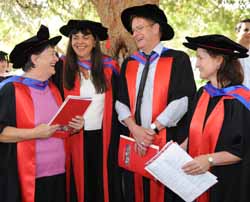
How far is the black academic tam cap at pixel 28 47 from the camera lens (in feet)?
11.4

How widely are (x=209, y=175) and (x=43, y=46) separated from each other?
5.73 feet

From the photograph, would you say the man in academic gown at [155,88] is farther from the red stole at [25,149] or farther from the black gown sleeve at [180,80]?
the red stole at [25,149]

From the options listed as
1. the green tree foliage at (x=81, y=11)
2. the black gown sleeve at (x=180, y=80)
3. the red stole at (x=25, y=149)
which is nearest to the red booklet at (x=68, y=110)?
the red stole at (x=25, y=149)

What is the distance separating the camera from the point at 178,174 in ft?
10.1

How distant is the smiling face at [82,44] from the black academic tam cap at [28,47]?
564 mm

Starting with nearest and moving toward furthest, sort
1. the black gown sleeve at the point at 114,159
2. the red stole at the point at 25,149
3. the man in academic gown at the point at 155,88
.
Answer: the red stole at the point at 25,149 < the man in academic gown at the point at 155,88 < the black gown sleeve at the point at 114,159

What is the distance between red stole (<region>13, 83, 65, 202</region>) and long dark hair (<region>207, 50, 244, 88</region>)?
1523mm

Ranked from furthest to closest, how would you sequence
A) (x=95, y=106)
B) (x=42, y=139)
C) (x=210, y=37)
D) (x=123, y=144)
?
(x=95, y=106) → (x=123, y=144) → (x=42, y=139) → (x=210, y=37)

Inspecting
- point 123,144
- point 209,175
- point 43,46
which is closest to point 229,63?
point 209,175

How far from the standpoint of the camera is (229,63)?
3.13m

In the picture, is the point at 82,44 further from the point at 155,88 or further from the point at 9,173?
the point at 9,173

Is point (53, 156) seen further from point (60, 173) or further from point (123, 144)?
point (123, 144)

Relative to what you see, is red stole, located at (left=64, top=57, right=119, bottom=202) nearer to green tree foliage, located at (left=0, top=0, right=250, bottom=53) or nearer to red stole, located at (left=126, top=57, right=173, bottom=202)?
red stole, located at (left=126, top=57, right=173, bottom=202)

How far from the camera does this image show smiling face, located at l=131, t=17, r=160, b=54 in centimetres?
391
